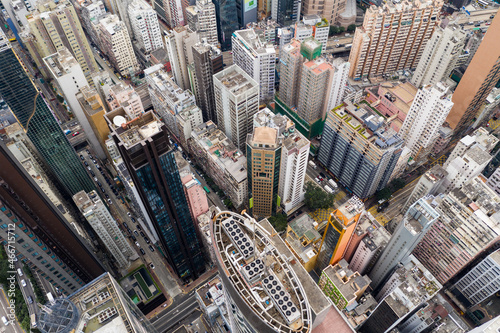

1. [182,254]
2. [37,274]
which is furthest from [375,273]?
[37,274]

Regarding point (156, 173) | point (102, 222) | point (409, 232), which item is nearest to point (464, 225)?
point (409, 232)

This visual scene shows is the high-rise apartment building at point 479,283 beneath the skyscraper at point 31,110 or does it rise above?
beneath

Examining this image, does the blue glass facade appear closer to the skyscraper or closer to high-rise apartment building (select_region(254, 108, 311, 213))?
high-rise apartment building (select_region(254, 108, 311, 213))

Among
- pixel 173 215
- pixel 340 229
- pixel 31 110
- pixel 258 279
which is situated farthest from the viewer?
pixel 31 110

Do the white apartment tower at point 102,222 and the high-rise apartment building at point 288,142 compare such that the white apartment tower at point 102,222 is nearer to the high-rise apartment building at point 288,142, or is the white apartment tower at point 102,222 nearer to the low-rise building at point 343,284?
the high-rise apartment building at point 288,142

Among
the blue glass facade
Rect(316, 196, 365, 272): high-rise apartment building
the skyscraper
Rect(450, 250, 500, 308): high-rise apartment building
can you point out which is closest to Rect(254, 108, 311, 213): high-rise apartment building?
Rect(316, 196, 365, 272): high-rise apartment building

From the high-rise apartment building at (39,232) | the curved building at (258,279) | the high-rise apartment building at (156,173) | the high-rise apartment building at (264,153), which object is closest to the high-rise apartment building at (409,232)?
the high-rise apartment building at (264,153)

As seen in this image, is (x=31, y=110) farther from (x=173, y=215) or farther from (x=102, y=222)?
(x=173, y=215)
